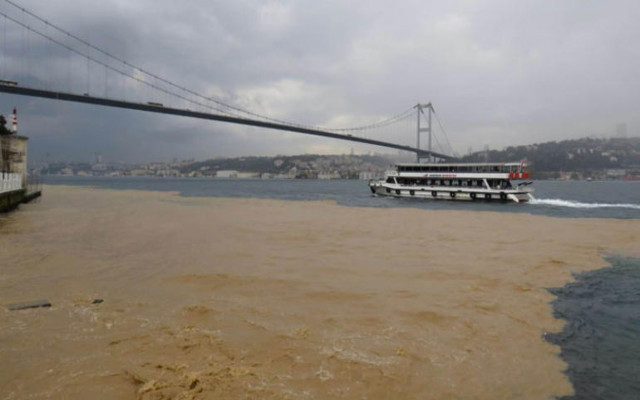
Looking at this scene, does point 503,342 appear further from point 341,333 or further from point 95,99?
point 95,99

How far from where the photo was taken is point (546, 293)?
8.23 m

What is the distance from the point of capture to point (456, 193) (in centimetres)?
4184

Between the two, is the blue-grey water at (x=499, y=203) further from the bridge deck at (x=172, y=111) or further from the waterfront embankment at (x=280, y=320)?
the waterfront embankment at (x=280, y=320)

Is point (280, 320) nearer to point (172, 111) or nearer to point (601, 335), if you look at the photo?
point (601, 335)

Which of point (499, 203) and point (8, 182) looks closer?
point (8, 182)

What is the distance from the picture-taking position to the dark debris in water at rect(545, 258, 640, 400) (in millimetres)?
4648

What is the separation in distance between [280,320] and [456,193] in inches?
1519

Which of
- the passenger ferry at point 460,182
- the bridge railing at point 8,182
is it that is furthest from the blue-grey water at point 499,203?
the bridge railing at point 8,182

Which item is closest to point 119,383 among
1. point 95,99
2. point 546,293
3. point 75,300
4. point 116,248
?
point 75,300

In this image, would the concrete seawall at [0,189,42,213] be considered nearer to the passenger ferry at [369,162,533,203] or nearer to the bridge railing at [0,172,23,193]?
the bridge railing at [0,172,23,193]

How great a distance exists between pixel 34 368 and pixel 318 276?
5.75 metres

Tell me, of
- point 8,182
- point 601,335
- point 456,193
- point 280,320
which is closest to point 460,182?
point 456,193

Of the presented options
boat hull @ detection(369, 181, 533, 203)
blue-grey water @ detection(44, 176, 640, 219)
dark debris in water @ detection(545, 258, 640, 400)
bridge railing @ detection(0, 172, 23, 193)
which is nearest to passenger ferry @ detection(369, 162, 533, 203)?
boat hull @ detection(369, 181, 533, 203)

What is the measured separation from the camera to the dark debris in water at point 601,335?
4648mm
